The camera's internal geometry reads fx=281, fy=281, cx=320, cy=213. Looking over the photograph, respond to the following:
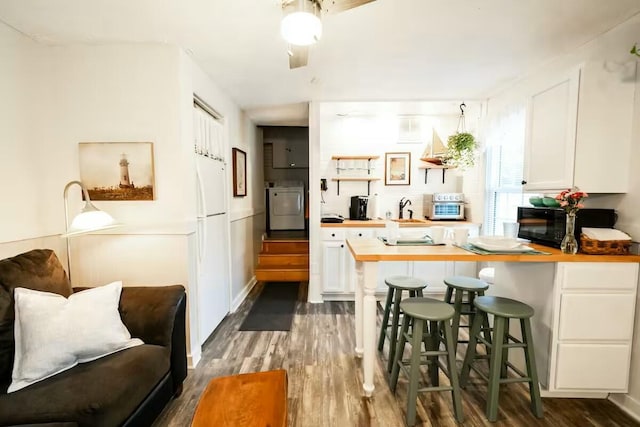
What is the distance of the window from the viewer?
284cm

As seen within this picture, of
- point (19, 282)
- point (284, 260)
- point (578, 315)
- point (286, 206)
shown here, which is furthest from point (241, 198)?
point (578, 315)

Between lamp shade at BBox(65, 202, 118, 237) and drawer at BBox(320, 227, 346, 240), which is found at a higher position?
lamp shade at BBox(65, 202, 118, 237)

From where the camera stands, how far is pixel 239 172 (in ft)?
11.6

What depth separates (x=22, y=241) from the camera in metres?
1.85

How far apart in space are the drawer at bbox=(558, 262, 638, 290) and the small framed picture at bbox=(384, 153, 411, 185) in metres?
2.44

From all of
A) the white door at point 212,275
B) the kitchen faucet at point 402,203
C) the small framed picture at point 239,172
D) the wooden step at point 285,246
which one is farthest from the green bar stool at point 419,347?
the wooden step at point 285,246

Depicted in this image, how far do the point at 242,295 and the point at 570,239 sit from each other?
10.9 ft

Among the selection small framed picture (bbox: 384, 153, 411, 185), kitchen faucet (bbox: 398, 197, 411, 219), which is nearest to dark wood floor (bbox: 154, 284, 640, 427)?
kitchen faucet (bbox: 398, 197, 411, 219)

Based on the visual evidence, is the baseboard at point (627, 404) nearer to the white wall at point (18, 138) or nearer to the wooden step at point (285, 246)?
the wooden step at point (285, 246)

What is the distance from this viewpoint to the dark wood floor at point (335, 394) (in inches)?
66.6

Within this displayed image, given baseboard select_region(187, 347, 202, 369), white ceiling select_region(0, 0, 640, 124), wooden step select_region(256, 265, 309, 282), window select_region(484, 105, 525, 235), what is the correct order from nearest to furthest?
white ceiling select_region(0, 0, 640, 124)
baseboard select_region(187, 347, 202, 369)
window select_region(484, 105, 525, 235)
wooden step select_region(256, 265, 309, 282)

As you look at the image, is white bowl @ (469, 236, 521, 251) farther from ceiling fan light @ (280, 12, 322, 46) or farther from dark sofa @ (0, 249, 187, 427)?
dark sofa @ (0, 249, 187, 427)

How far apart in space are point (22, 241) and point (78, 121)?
0.90m

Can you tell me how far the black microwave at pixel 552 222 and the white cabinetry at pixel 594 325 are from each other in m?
0.27
